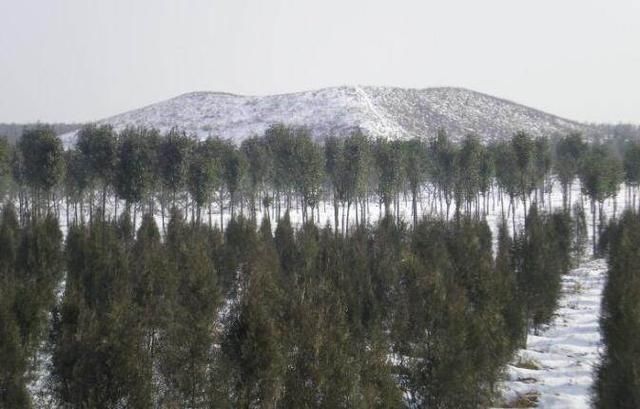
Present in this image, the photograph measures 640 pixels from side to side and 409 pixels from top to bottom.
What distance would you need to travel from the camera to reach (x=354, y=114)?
143875mm

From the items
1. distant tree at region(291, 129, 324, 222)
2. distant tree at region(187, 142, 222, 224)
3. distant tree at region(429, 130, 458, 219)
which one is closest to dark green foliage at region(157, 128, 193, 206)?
distant tree at region(187, 142, 222, 224)

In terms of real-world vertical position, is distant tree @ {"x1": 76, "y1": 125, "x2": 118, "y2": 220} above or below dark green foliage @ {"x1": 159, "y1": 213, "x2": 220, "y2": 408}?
above

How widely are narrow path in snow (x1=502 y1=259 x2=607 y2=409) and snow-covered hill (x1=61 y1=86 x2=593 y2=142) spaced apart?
343 ft

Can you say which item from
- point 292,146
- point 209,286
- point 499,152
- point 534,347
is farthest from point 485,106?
point 209,286

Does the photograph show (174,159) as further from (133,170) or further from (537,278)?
(537,278)

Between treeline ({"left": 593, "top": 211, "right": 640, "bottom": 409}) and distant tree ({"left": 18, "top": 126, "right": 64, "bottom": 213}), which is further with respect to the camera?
distant tree ({"left": 18, "top": 126, "right": 64, "bottom": 213})

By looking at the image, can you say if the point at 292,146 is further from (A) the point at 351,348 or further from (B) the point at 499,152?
(A) the point at 351,348

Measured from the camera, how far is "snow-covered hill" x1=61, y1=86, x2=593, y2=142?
142 metres

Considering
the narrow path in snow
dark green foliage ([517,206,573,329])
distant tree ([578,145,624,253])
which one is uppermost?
distant tree ([578,145,624,253])

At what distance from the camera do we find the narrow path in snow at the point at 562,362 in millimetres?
17891

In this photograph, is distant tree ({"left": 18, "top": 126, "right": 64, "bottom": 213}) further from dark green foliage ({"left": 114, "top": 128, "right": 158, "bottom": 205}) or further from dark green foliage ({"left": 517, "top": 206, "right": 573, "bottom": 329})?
dark green foliage ({"left": 517, "top": 206, "right": 573, "bottom": 329})

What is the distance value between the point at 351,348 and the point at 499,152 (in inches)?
2116

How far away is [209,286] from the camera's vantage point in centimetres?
1598

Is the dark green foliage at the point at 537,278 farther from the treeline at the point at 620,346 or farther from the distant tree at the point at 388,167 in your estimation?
the distant tree at the point at 388,167
